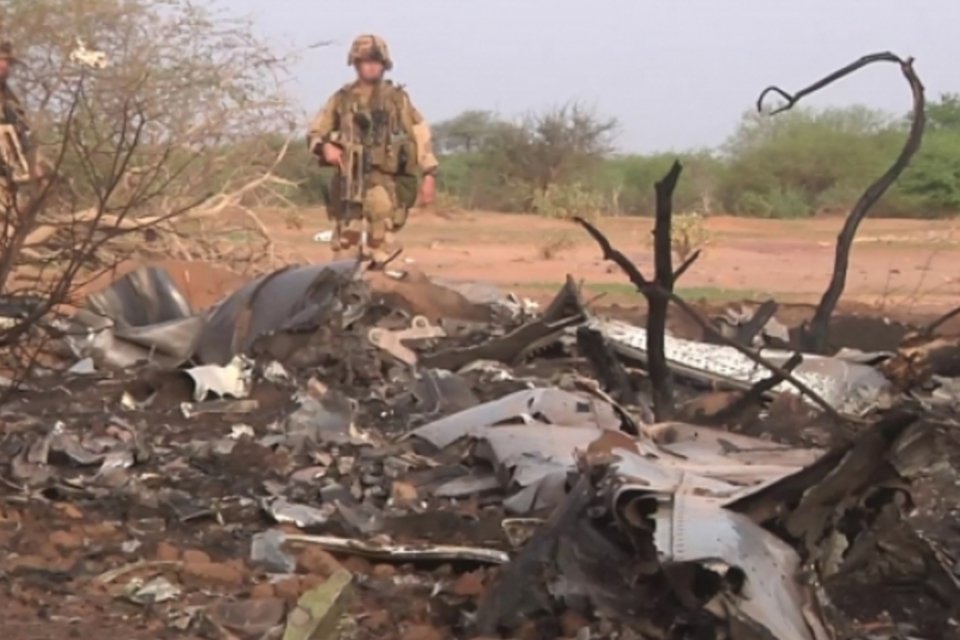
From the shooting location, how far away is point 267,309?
892cm

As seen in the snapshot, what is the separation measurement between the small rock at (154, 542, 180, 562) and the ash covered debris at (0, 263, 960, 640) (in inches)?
0.9

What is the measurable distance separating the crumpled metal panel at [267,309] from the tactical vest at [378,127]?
106 inches

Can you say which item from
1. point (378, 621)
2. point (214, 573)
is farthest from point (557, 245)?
point (378, 621)

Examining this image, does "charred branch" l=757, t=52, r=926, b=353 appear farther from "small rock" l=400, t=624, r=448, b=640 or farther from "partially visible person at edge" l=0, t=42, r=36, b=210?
"partially visible person at edge" l=0, t=42, r=36, b=210

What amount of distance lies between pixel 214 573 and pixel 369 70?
Result: 7675mm

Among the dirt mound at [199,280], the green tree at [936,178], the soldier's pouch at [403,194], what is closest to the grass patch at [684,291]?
the soldier's pouch at [403,194]

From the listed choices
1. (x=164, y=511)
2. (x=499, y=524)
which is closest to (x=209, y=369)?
(x=164, y=511)

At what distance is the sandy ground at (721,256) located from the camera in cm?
1641

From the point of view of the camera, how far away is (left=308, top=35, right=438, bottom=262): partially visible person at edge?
11719mm

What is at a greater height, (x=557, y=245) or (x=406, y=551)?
(x=406, y=551)

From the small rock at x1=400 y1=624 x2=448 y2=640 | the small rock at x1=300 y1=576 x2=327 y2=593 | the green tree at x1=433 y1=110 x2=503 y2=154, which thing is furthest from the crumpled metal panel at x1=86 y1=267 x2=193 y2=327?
the green tree at x1=433 y1=110 x2=503 y2=154

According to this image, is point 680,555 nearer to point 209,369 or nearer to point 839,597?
point 839,597

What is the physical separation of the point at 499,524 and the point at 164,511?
1.12 meters

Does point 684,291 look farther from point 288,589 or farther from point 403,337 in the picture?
point 288,589
